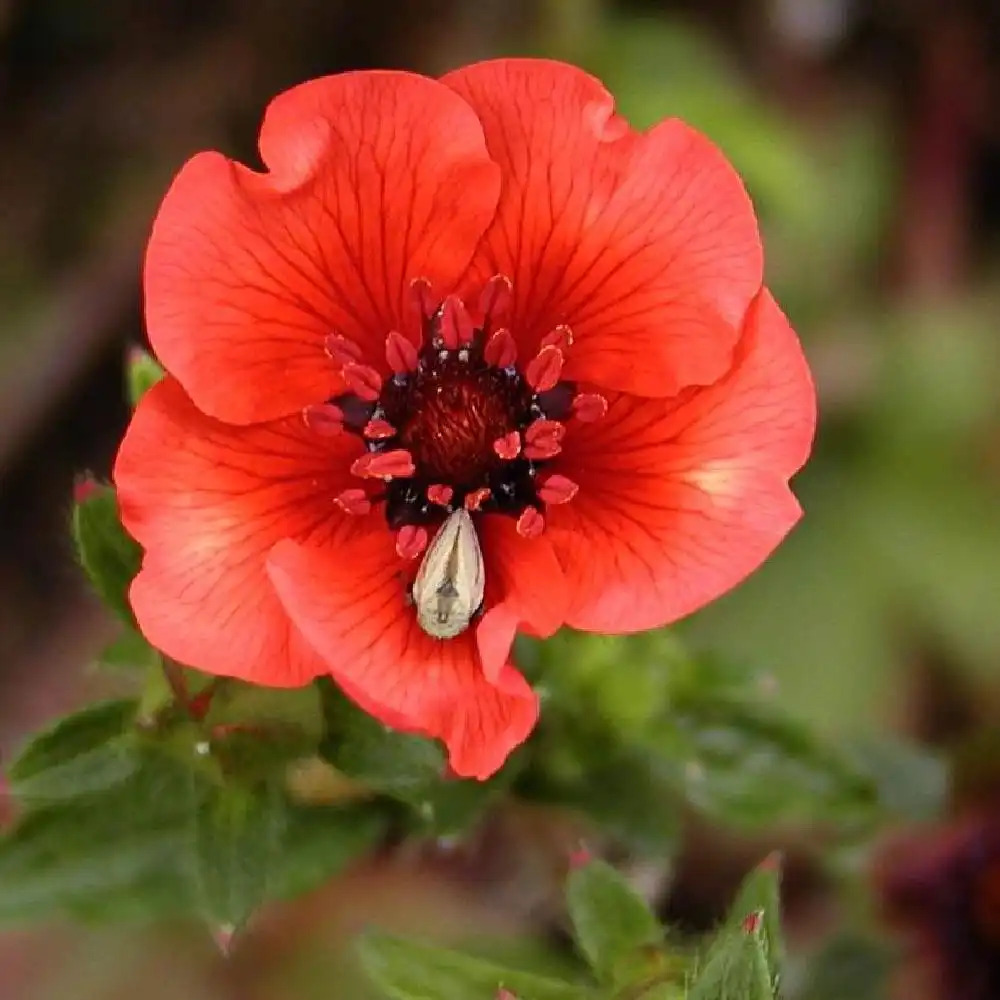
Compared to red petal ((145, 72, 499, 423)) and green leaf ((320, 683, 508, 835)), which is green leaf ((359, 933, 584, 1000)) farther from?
red petal ((145, 72, 499, 423))

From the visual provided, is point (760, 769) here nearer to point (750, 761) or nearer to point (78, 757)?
point (750, 761)

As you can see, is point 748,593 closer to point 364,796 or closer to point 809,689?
point 809,689

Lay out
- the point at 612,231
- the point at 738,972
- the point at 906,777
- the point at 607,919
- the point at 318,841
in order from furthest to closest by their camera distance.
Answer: the point at 906,777 → the point at 318,841 → the point at 607,919 → the point at 612,231 → the point at 738,972

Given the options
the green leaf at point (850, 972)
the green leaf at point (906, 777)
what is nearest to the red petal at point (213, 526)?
the green leaf at point (906, 777)

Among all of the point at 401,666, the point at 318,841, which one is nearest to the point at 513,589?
the point at 401,666

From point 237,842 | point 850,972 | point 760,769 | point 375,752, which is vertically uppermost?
point 375,752

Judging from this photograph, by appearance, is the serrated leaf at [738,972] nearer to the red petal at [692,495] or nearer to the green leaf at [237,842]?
the red petal at [692,495]

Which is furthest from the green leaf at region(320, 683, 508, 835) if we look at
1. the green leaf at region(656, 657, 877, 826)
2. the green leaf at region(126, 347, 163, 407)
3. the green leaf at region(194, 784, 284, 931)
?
the green leaf at region(656, 657, 877, 826)
